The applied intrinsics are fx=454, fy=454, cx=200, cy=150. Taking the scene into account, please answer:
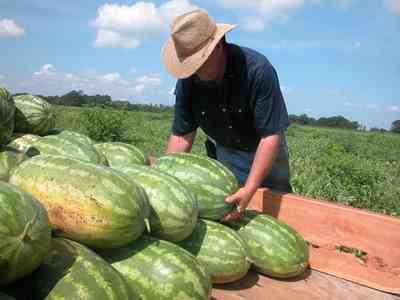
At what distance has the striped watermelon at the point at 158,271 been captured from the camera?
6.36 feet

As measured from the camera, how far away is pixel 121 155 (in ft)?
10.1

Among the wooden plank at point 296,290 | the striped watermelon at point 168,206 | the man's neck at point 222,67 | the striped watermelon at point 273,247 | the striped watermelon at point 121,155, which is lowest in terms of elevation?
the wooden plank at point 296,290

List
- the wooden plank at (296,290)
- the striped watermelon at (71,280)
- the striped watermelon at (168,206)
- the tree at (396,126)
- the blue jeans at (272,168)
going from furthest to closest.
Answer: the tree at (396,126), the blue jeans at (272,168), the wooden plank at (296,290), the striped watermelon at (168,206), the striped watermelon at (71,280)

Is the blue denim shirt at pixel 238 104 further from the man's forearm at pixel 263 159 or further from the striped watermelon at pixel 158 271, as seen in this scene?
the striped watermelon at pixel 158 271

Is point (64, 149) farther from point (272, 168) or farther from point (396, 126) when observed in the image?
point (396, 126)

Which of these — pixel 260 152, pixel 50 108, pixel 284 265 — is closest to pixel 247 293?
pixel 284 265

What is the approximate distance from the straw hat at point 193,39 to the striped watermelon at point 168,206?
1.01m

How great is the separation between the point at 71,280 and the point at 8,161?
1.02 meters

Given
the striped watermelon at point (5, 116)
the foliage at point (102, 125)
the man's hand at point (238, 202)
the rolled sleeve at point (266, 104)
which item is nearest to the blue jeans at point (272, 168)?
the rolled sleeve at point (266, 104)

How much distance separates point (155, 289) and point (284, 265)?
1063 millimetres

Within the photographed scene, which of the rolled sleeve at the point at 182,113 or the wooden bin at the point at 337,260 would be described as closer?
the wooden bin at the point at 337,260

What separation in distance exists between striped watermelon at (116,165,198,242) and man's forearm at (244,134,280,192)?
0.84 meters

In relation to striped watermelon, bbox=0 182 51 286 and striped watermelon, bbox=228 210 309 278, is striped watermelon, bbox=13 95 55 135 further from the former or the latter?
striped watermelon, bbox=0 182 51 286

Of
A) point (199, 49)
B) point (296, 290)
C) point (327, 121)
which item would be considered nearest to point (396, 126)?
point (327, 121)
